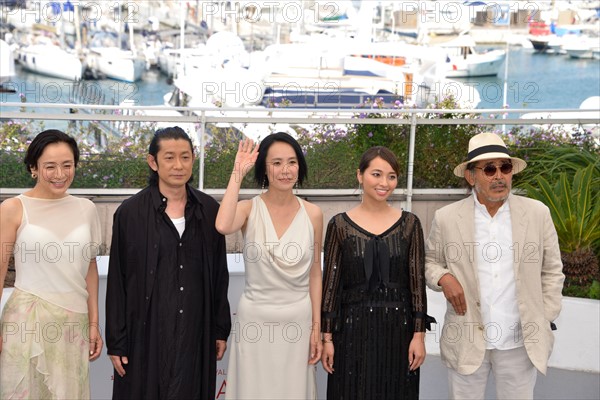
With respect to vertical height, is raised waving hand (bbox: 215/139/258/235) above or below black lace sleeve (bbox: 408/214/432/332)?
above

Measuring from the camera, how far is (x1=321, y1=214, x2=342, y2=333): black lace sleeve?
13.0ft

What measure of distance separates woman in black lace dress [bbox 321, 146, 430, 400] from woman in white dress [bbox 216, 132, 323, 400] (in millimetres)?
97

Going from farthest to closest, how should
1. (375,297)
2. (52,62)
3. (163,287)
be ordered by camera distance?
(52,62) < (375,297) < (163,287)

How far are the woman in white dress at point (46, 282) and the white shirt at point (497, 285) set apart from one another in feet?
6.10

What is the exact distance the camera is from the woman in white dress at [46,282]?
3.73 meters

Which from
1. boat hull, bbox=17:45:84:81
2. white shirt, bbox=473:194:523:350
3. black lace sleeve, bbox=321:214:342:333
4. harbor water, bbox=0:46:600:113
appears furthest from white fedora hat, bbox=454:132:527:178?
boat hull, bbox=17:45:84:81

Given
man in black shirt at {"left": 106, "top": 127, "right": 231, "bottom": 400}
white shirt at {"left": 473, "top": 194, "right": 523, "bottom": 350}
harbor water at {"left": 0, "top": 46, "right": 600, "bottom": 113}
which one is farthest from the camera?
harbor water at {"left": 0, "top": 46, "right": 600, "bottom": 113}

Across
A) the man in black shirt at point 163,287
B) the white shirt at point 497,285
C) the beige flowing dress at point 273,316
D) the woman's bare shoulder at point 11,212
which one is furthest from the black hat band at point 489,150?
the woman's bare shoulder at point 11,212

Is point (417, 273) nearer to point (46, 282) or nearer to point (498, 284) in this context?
point (498, 284)

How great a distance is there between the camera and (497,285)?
399 centimetres

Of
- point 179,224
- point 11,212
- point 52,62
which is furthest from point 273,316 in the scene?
point 52,62

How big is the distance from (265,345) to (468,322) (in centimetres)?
97

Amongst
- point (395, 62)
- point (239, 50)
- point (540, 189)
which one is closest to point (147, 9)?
point (239, 50)

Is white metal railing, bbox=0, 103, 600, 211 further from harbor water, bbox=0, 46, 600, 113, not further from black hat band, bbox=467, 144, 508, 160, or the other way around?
harbor water, bbox=0, 46, 600, 113
